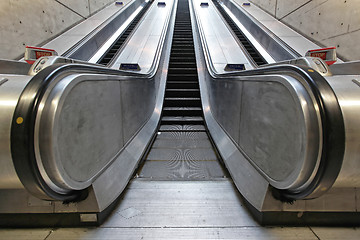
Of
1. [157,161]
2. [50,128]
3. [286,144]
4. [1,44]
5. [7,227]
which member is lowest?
[157,161]

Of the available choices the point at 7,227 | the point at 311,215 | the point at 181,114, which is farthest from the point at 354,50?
the point at 7,227

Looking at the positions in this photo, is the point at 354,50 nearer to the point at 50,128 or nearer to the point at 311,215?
the point at 311,215

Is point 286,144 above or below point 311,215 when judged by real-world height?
above

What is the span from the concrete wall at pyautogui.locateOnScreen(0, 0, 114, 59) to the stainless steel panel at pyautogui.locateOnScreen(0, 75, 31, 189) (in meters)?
3.27

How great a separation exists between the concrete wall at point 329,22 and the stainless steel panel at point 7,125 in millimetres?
4938

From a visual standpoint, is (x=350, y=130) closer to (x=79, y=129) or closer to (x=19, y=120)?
(x=79, y=129)

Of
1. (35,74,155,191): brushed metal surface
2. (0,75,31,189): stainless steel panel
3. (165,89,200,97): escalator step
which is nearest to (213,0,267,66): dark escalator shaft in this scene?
(165,89,200,97): escalator step

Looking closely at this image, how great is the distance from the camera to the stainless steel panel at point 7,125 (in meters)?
1.06

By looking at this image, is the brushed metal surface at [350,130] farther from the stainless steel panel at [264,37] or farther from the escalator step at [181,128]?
the stainless steel panel at [264,37]

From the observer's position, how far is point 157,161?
2.43 m

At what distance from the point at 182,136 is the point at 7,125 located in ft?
7.69

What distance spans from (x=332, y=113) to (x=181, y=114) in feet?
10.1

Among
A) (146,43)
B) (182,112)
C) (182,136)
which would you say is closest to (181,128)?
(182,136)

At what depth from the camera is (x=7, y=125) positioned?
1056 millimetres
